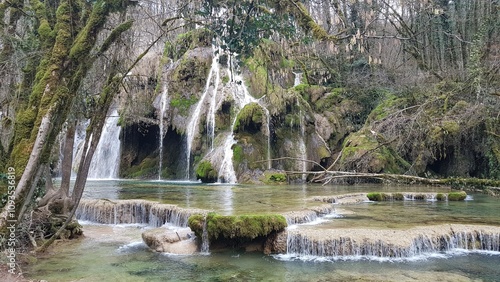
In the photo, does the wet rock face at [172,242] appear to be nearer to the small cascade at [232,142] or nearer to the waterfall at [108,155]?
the small cascade at [232,142]

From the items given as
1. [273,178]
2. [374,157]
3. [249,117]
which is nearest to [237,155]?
[249,117]

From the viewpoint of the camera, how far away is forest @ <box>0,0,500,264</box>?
5273 millimetres

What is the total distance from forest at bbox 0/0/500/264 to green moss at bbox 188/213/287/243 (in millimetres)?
1719

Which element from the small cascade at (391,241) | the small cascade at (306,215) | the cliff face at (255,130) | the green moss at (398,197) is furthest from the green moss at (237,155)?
the small cascade at (391,241)

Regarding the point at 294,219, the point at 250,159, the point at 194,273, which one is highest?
the point at 250,159

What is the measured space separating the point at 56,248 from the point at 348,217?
681cm

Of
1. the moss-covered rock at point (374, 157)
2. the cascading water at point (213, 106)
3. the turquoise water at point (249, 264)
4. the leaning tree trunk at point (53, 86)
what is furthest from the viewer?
the cascading water at point (213, 106)

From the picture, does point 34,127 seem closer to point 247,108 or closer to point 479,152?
point 247,108

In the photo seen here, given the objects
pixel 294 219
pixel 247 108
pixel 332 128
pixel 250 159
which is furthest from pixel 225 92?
pixel 294 219

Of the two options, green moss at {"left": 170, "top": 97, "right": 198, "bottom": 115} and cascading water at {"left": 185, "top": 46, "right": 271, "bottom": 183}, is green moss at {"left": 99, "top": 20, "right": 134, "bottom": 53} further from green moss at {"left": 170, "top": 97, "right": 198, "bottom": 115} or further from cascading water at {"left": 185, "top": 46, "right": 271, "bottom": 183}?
green moss at {"left": 170, "top": 97, "right": 198, "bottom": 115}

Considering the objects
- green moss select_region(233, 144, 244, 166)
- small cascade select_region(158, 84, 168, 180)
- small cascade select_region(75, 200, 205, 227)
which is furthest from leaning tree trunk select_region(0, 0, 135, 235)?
small cascade select_region(158, 84, 168, 180)

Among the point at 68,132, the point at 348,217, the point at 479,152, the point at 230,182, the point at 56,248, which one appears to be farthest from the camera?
the point at 230,182

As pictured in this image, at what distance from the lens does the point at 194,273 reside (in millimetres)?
7109

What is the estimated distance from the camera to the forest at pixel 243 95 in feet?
17.3
